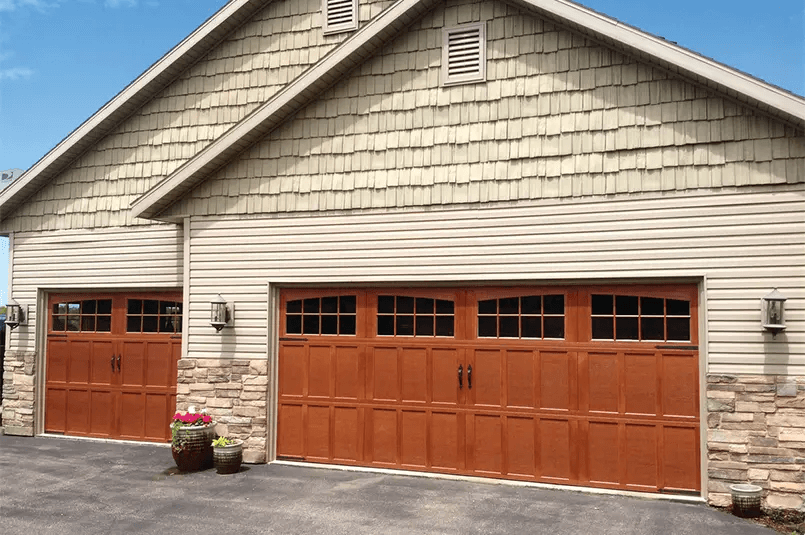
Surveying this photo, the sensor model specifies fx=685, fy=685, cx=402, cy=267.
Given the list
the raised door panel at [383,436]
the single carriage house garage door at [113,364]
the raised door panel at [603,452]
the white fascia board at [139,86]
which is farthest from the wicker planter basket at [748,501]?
the white fascia board at [139,86]

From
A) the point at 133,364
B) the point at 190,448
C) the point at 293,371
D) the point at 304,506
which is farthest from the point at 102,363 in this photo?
the point at 304,506

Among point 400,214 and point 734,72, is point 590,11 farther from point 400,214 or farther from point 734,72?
point 400,214

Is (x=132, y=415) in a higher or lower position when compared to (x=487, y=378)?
lower

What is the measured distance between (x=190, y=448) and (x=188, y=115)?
5.90 m

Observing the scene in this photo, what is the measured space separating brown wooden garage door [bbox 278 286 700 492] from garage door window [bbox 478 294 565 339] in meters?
0.01

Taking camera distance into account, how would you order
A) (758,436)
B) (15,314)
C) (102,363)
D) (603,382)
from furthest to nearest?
(15,314), (102,363), (603,382), (758,436)

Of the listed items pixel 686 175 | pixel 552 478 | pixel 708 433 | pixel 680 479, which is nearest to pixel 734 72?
pixel 686 175

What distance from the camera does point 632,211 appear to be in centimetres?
834

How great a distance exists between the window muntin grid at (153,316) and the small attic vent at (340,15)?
5.39 m

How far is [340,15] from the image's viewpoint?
465 inches

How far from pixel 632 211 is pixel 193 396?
6681mm

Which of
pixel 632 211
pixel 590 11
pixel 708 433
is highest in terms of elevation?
pixel 590 11

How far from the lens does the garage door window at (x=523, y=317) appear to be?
8.74m

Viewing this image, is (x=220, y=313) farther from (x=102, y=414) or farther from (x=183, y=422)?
(x=102, y=414)
